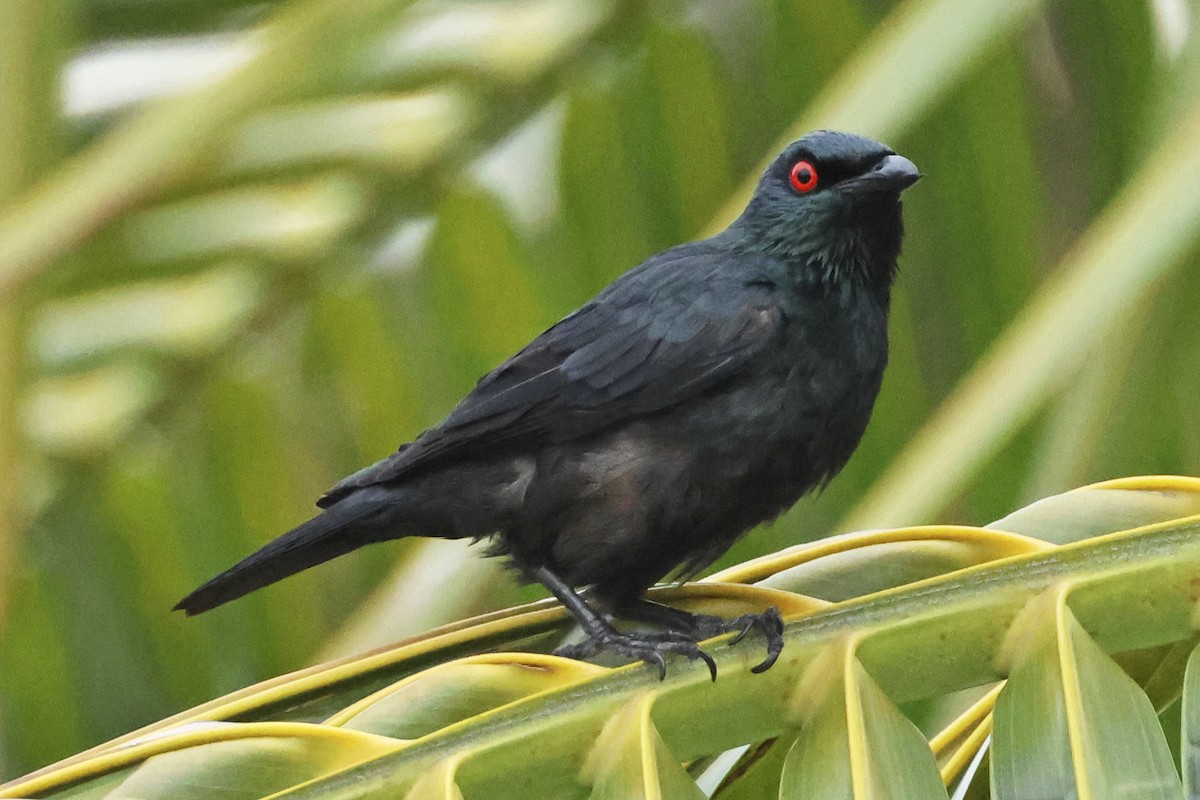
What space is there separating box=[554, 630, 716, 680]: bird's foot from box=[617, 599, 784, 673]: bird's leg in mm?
28

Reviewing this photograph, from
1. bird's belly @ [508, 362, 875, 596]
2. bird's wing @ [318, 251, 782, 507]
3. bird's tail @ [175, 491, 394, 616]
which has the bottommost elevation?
bird's belly @ [508, 362, 875, 596]

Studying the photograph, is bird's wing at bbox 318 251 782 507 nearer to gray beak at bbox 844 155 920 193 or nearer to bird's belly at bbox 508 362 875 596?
bird's belly at bbox 508 362 875 596

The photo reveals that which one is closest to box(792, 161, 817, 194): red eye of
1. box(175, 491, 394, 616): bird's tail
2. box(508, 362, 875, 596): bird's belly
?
box(508, 362, 875, 596): bird's belly

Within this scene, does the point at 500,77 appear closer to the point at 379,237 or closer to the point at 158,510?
the point at 379,237

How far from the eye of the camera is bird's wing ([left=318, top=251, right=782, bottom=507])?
188cm

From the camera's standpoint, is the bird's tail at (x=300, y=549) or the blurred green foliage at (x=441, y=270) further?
the blurred green foliage at (x=441, y=270)

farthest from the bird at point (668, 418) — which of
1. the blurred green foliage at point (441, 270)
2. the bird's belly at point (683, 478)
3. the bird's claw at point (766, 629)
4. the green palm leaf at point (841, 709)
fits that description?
the green palm leaf at point (841, 709)

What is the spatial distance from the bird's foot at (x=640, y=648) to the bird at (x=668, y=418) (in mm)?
54

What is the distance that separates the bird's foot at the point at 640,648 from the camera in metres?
1.36

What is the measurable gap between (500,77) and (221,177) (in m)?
0.50

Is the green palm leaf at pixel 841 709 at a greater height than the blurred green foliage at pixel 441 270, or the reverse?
the blurred green foliage at pixel 441 270

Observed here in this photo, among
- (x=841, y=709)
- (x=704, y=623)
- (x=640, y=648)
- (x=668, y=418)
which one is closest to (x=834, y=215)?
(x=668, y=418)

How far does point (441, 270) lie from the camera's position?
2354 mm

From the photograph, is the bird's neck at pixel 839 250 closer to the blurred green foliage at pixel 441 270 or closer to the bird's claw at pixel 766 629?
the blurred green foliage at pixel 441 270
